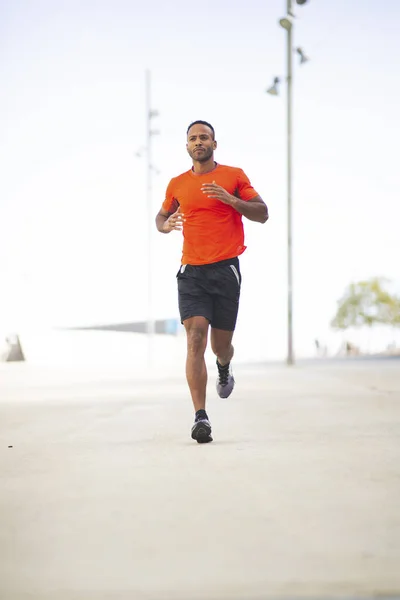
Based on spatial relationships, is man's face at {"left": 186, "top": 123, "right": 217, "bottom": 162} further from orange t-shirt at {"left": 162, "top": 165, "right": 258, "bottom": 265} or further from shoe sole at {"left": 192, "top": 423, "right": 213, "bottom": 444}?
shoe sole at {"left": 192, "top": 423, "right": 213, "bottom": 444}

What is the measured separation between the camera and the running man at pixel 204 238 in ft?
21.1

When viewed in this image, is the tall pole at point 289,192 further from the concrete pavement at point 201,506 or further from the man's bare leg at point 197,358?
the man's bare leg at point 197,358

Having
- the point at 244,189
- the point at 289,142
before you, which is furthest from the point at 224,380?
the point at 289,142

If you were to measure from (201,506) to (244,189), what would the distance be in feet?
10.1

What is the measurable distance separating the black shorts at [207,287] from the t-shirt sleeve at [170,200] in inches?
19.0

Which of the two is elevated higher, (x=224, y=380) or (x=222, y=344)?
(x=222, y=344)

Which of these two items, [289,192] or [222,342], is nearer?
[222,342]

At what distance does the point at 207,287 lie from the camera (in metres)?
6.51

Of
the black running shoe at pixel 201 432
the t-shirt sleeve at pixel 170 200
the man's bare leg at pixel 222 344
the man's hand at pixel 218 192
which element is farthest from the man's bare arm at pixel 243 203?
the black running shoe at pixel 201 432

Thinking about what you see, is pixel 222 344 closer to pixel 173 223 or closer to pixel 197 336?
pixel 197 336

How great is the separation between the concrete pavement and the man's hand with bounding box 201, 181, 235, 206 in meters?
1.61

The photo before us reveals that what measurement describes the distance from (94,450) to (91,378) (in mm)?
9363

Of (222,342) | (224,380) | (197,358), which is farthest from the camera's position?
(224,380)

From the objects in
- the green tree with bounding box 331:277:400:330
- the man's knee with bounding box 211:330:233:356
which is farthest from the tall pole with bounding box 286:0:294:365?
the green tree with bounding box 331:277:400:330
